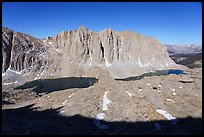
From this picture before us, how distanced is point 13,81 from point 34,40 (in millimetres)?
34123

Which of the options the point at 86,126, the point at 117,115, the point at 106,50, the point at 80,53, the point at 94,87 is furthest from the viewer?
the point at 106,50

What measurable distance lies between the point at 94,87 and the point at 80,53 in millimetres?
89036

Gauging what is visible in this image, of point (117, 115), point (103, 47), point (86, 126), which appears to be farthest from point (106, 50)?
point (86, 126)

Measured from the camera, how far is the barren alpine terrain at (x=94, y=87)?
27.5 metres

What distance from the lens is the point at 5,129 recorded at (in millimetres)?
20406

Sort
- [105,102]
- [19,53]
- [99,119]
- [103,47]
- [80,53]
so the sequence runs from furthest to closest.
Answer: [103,47]
[80,53]
[19,53]
[105,102]
[99,119]

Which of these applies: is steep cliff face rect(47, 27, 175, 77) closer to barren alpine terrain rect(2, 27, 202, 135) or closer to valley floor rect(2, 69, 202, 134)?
barren alpine terrain rect(2, 27, 202, 135)

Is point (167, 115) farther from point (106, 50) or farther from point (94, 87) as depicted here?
point (106, 50)

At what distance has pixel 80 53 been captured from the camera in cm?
13838

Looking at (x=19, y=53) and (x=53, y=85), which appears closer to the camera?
(x=53, y=85)

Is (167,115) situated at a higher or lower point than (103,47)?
lower

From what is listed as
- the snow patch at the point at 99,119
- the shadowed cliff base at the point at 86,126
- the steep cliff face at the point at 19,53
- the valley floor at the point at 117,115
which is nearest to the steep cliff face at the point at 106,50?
the steep cliff face at the point at 19,53

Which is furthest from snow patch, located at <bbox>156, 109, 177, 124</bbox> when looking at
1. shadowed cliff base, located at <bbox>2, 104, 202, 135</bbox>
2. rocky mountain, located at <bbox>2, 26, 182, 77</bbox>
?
rocky mountain, located at <bbox>2, 26, 182, 77</bbox>

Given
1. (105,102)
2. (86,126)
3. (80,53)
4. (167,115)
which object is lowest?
(86,126)
